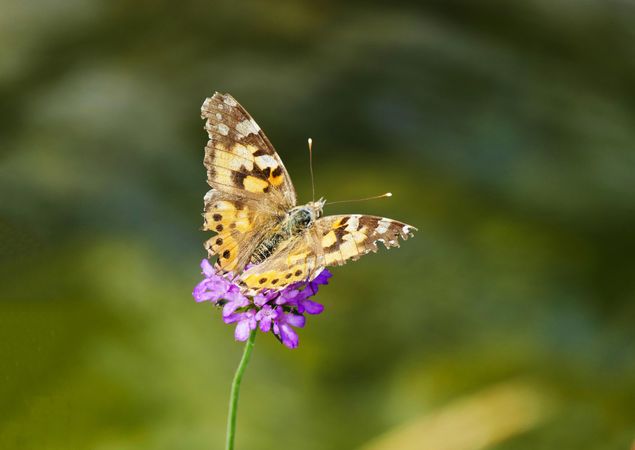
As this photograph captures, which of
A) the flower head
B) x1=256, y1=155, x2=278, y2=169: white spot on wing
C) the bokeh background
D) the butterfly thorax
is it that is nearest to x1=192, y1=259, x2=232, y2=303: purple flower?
the flower head

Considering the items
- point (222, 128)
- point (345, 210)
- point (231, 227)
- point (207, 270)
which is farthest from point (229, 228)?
point (345, 210)

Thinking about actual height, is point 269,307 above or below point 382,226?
below

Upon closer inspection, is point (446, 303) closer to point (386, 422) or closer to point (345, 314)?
point (345, 314)

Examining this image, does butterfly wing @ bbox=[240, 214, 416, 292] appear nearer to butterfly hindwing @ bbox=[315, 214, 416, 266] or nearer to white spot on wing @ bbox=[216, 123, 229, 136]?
butterfly hindwing @ bbox=[315, 214, 416, 266]

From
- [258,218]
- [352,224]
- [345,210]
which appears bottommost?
[352,224]

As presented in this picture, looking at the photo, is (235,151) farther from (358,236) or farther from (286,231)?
(358,236)

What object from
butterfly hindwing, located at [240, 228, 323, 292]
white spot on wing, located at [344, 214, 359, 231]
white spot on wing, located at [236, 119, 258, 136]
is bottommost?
butterfly hindwing, located at [240, 228, 323, 292]

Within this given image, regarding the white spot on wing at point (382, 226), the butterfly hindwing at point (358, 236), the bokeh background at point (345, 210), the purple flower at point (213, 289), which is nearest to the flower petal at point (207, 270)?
the purple flower at point (213, 289)
